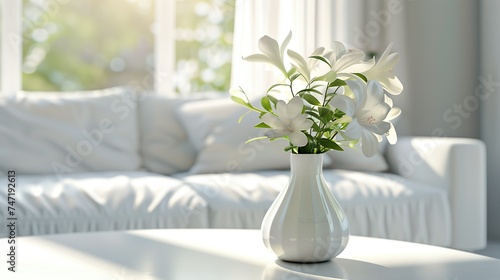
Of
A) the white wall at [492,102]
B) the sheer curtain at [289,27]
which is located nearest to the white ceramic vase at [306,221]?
the sheer curtain at [289,27]

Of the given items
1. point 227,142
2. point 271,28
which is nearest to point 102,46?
point 271,28

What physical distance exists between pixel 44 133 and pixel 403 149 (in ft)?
4.75

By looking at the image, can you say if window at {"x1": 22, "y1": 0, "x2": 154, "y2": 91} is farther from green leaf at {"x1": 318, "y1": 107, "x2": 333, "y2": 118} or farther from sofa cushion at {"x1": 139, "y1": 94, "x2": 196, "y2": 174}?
green leaf at {"x1": 318, "y1": 107, "x2": 333, "y2": 118}

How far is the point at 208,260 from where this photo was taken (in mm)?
1232

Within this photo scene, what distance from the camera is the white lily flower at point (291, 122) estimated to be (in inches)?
44.3

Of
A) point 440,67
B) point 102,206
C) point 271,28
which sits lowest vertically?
point 102,206

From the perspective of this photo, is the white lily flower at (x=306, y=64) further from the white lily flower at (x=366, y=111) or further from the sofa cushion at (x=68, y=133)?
the sofa cushion at (x=68, y=133)

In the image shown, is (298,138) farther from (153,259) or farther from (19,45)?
(19,45)

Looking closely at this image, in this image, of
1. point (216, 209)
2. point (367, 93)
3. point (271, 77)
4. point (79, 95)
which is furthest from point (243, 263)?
point (271, 77)

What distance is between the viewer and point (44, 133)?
2789 millimetres

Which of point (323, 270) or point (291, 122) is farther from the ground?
point (291, 122)

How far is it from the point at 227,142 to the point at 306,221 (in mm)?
1683

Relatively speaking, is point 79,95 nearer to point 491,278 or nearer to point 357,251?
point 357,251

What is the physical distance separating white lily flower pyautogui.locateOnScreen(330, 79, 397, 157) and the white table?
0.22 m
